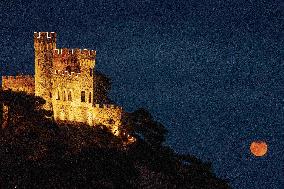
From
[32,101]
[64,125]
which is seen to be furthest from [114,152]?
[32,101]

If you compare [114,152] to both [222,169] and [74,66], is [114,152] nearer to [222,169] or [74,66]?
[74,66]

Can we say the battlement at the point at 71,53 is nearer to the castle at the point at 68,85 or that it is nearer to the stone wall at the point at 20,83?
the castle at the point at 68,85

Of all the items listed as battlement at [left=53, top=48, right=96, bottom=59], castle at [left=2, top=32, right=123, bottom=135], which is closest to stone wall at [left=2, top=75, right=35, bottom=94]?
castle at [left=2, top=32, right=123, bottom=135]

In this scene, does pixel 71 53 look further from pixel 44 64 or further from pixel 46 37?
pixel 46 37

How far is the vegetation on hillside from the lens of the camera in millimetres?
55938

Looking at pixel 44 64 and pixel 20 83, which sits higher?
pixel 44 64

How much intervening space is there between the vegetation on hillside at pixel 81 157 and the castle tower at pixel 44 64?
0.97 m

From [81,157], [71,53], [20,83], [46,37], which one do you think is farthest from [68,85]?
[81,157]

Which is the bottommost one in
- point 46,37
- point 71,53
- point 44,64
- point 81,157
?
point 81,157

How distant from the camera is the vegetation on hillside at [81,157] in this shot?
55938mm

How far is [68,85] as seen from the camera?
65438 millimetres

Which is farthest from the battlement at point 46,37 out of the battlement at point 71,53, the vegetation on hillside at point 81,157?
the vegetation on hillside at point 81,157

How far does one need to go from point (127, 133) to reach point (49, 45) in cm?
1267

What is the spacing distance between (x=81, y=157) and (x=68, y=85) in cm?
875
